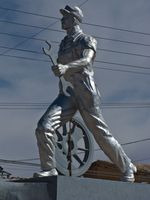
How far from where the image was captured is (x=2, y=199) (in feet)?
19.2

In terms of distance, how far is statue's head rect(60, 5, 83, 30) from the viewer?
24.7 ft

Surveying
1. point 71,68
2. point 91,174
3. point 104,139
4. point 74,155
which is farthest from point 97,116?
point 91,174

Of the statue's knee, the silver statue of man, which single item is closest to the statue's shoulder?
the silver statue of man

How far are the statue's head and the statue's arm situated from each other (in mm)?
609

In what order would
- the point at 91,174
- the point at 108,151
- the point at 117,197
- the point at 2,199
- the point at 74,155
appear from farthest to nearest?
1. the point at 91,174
2. the point at 74,155
3. the point at 108,151
4. the point at 117,197
5. the point at 2,199

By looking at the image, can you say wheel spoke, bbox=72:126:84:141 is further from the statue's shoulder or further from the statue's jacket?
the statue's shoulder

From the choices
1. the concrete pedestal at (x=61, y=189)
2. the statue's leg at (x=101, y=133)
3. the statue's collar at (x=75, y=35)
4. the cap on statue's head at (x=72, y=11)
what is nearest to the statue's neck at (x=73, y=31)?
the statue's collar at (x=75, y=35)

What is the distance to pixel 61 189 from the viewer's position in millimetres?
6000

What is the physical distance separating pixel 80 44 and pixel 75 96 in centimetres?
84

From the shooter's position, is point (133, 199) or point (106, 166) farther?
point (106, 166)

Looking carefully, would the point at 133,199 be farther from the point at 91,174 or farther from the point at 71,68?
the point at 91,174

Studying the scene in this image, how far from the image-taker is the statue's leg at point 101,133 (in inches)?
275

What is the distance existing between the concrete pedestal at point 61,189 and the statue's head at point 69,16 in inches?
104

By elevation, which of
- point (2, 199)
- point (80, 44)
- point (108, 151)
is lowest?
point (2, 199)
